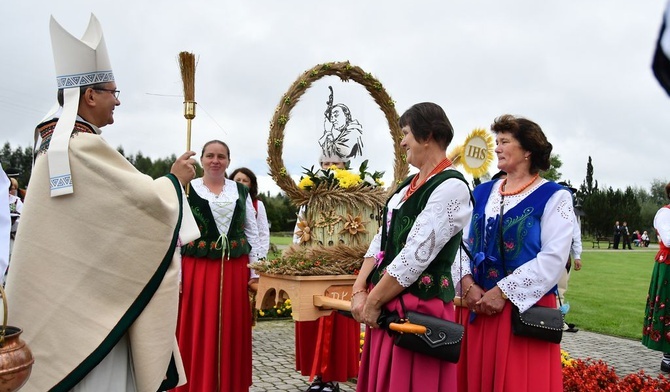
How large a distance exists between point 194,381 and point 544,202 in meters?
3.27

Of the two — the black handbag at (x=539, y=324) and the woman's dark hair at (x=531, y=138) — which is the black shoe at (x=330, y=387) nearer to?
the black handbag at (x=539, y=324)

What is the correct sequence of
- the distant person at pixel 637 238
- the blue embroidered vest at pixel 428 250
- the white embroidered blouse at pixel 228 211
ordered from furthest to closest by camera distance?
1. the distant person at pixel 637 238
2. the white embroidered blouse at pixel 228 211
3. the blue embroidered vest at pixel 428 250

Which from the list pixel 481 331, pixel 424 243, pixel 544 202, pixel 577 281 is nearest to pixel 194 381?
pixel 481 331

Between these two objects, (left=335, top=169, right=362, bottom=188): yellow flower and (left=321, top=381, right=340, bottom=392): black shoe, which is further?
(left=321, top=381, right=340, bottom=392): black shoe

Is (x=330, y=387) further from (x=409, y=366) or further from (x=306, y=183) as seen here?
(x=409, y=366)

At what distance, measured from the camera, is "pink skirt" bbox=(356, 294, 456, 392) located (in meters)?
2.91

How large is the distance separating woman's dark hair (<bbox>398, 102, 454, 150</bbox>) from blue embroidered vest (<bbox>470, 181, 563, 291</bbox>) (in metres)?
0.74

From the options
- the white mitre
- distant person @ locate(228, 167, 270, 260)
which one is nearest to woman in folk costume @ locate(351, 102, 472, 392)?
the white mitre

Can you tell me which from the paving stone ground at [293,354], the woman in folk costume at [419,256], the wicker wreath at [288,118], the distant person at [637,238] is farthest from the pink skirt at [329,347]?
the distant person at [637,238]

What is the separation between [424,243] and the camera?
2865mm

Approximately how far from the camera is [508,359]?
3.36m

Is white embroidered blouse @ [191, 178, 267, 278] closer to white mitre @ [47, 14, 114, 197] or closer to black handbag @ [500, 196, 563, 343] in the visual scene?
white mitre @ [47, 14, 114, 197]

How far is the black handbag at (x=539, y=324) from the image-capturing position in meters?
3.28

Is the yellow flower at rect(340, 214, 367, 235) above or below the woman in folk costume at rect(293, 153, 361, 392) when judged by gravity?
above
